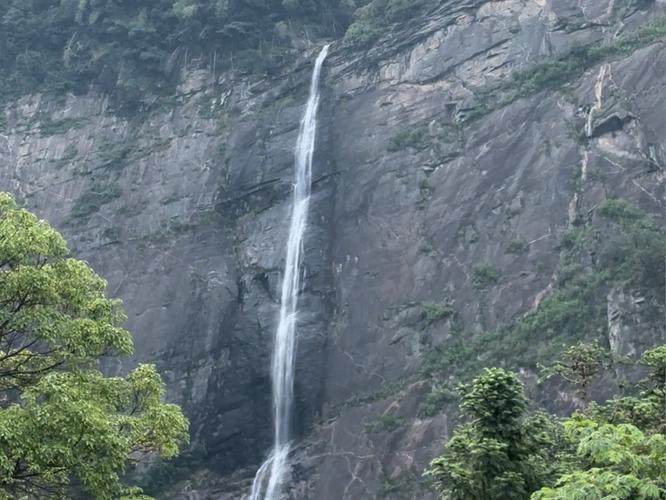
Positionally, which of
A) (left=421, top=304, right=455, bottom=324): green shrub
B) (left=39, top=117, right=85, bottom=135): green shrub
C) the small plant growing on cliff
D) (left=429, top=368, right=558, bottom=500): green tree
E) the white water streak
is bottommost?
(left=429, top=368, right=558, bottom=500): green tree

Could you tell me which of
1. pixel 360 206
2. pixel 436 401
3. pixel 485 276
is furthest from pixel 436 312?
pixel 360 206

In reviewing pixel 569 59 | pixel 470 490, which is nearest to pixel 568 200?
pixel 569 59

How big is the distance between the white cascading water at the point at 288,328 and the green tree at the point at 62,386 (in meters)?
14.1

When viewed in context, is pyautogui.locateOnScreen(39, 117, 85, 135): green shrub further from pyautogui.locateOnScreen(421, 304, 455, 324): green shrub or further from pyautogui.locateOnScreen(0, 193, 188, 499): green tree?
pyautogui.locateOnScreen(0, 193, 188, 499): green tree

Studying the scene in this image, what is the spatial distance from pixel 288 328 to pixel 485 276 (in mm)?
6043

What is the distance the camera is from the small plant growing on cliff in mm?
23078

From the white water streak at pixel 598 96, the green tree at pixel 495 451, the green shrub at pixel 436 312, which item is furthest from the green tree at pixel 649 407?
the white water streak at pixel 598 96

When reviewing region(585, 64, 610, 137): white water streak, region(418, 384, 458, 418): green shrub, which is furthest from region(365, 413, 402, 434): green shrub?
region(585, 64, 610, 137): white water streak

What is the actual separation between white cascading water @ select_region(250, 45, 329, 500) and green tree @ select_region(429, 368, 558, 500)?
1535 centimetres

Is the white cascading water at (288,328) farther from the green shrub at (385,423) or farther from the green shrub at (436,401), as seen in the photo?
the green shrub at (436,401)

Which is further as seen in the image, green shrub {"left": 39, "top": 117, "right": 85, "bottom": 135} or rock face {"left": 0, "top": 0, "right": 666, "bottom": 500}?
green shrub {"left": 39, "top": 117, "right": 85, "bottom": 135}

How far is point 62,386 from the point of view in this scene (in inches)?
330

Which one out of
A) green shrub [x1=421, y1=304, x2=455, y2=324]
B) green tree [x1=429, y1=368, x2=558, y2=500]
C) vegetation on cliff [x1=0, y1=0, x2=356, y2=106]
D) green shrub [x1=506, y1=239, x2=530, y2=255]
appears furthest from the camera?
vegetation on cliff [x1=0, y1=0, x2=356, y2=106]

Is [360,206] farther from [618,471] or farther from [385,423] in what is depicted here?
[618,471]
